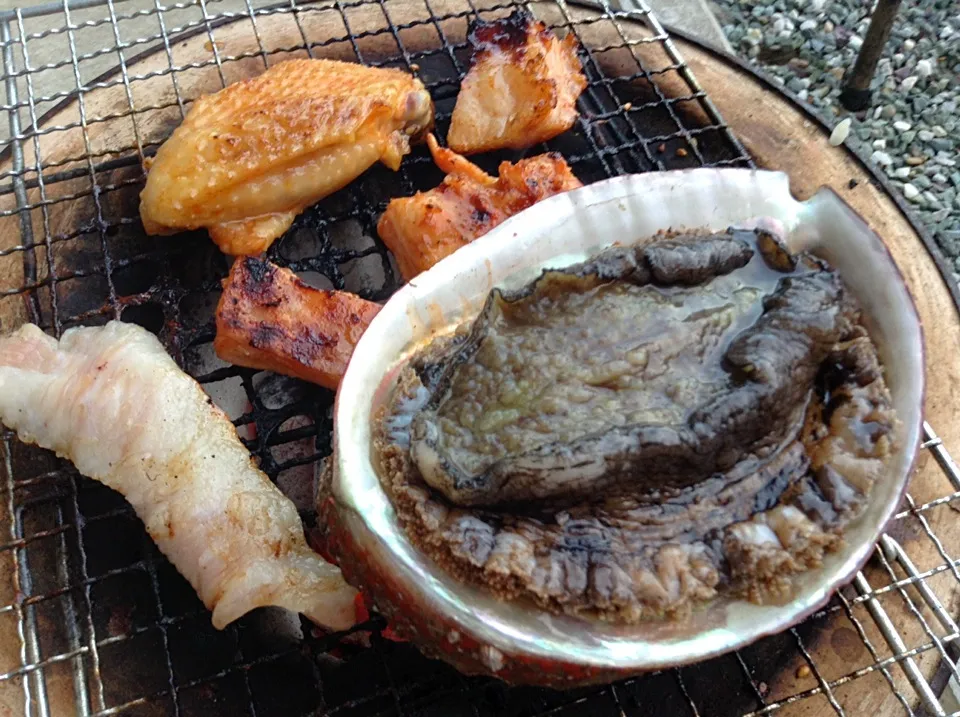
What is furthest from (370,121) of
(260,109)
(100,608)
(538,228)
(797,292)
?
(100,608)

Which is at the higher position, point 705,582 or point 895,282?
point 895,282

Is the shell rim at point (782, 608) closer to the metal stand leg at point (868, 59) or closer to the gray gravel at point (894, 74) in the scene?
the metal stand leg at point (868, 59)

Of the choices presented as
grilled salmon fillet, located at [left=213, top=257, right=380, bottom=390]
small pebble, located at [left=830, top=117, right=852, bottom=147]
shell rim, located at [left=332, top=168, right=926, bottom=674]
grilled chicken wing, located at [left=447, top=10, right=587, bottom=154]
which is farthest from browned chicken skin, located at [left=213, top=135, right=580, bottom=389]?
small pebble, located at [left=830, top=117, right=852, bottom=147]

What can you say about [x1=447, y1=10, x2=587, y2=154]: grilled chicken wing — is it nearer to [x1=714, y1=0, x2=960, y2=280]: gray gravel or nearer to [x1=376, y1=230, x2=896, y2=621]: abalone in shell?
[x1=376, y1=230, x2=896, y2=621]: abalone in shell

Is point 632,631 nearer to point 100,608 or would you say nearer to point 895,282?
point 895,282

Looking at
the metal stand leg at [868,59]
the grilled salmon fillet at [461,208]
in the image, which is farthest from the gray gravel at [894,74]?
the grilled salmon fillet at [461,208]
